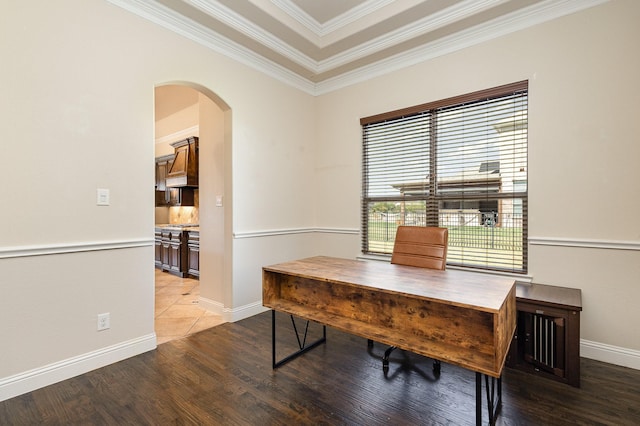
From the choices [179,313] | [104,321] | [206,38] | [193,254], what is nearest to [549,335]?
[104,321]

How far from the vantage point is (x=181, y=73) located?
283 centimetres

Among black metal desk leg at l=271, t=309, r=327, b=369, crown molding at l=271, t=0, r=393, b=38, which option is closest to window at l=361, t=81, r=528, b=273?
crown molding at l=271, t=0, r=393, b=38

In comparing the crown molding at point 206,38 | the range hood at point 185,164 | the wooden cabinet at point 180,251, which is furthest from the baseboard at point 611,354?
the range hood at point 185,164

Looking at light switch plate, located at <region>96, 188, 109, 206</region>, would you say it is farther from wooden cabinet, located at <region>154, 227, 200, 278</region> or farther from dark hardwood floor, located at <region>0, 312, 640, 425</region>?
wooden cabinet, located at <region>154, 227, 200, 278</region>

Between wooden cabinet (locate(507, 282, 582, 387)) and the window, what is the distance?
0.63 meters

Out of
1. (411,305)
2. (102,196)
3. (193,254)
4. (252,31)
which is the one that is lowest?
(193,254)

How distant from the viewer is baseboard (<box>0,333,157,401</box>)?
196 centimetres

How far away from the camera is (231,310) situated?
129 inches

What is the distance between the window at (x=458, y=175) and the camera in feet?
9.29

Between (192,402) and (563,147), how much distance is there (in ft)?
11.1

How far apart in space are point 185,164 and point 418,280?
499cm

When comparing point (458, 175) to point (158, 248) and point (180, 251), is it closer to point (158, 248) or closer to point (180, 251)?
point (180, 251)

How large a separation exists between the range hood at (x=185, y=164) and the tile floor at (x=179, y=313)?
6.12ft

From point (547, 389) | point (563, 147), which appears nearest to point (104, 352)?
point (547, 389)
